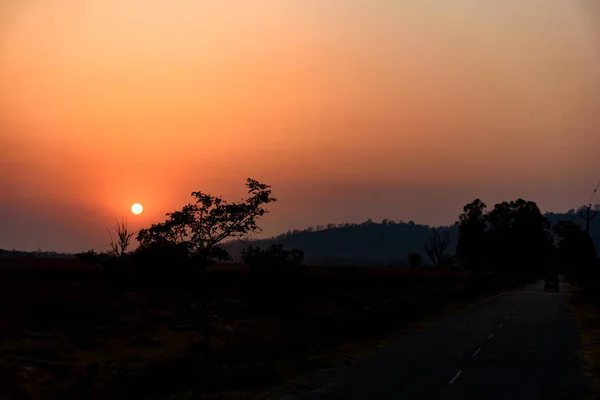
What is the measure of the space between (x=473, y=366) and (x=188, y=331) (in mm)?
23497

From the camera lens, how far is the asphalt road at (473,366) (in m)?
19.7

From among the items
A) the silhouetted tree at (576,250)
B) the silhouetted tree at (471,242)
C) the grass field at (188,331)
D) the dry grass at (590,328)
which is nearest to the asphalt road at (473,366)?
the dry grass at (590,328)

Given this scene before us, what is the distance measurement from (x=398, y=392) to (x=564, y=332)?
831 inches

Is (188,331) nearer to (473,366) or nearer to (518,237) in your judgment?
(473,366)

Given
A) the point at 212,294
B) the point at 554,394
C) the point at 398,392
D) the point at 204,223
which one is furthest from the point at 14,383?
the point at 212,294

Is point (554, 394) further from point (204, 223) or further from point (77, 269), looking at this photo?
point (77, 269)

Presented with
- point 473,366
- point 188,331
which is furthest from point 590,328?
point 188,331

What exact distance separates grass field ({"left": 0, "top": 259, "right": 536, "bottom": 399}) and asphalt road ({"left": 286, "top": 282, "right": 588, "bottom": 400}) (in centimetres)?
160

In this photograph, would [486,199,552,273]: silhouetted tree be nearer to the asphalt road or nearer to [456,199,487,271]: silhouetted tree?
[456,199,487,271]: silhouetted tree

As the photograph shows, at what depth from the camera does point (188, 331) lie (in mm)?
44656

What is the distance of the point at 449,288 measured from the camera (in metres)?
81.9

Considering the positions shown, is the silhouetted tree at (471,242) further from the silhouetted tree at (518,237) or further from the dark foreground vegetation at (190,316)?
the dark foreground vegetation at (190,316)

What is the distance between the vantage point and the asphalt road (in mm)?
19656

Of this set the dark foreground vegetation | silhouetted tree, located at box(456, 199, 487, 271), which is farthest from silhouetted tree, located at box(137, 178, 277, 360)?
silhouetted tree, located at box(456, 199, 487, 271)
